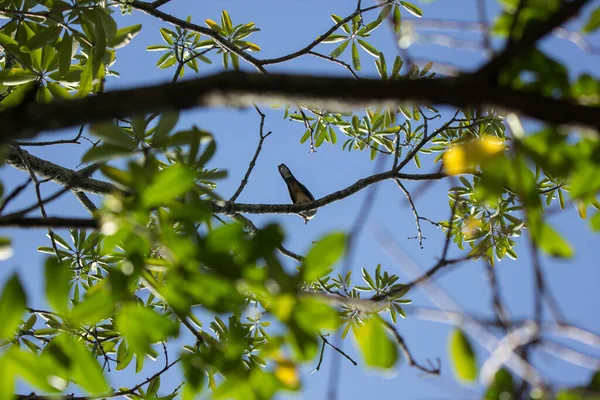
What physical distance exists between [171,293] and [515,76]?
104 cm

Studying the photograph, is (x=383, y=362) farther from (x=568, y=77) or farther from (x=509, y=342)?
(x=568, y=77)

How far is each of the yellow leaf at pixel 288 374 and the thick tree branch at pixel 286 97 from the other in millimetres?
695

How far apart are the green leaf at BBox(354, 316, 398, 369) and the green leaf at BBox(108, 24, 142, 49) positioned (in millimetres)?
2458

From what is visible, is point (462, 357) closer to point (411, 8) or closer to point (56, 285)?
point (56, 285)

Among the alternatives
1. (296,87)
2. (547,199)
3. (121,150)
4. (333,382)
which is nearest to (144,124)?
(121,150)

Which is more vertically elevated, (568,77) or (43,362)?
(568,77)

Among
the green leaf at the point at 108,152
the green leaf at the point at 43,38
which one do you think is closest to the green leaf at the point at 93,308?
the green leaf at the point at 108,152

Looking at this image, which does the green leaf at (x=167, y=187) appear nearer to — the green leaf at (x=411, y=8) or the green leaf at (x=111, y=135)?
the green leaf at (x=111, y=135)

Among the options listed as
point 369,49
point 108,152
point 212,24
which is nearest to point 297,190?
point 369,49

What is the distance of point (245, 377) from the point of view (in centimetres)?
142

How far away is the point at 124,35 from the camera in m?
3.06

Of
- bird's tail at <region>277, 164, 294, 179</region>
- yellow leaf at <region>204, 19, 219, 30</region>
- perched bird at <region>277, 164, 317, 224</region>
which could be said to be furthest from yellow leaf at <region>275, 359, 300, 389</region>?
bird's tail at <region>277, 164, 294, 179</region>

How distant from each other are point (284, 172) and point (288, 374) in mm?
4493

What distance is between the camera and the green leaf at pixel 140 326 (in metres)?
1.35
